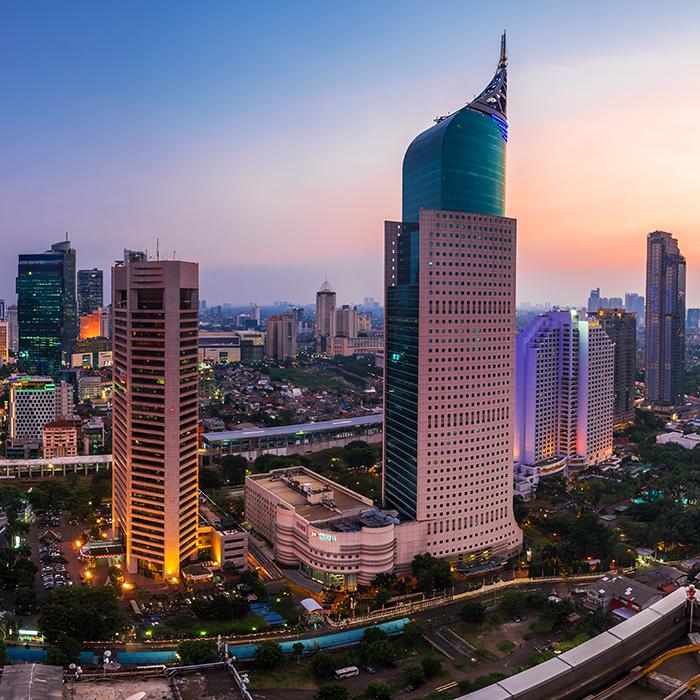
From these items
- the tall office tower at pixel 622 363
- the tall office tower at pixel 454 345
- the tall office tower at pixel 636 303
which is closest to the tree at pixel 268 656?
the tall office tower at pixel 454 345

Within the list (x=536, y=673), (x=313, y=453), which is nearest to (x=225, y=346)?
(x=313, y=453)

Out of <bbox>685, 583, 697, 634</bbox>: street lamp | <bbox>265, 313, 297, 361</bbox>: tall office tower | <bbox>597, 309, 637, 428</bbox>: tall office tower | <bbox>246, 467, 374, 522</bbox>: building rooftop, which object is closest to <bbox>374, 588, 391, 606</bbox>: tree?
<bbox>246, 467, 374, 522</bbox>: building rooftop

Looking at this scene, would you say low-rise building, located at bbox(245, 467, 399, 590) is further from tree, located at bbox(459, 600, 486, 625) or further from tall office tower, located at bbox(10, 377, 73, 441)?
tall office tower, located at bbox(10, 377, 73, 441)

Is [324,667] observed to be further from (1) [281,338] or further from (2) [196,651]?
(1) [281,338]

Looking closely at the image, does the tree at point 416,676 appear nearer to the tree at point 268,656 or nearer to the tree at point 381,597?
the tree at point 268,656

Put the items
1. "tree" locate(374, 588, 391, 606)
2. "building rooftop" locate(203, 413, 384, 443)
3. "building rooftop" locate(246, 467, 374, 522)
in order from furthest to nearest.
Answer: "building rooftop" locate(203, 413, 384, 443) → "building rooftop" locate(246, 467, 374, 522) → "tree" locate(374, 588, 391, 606)

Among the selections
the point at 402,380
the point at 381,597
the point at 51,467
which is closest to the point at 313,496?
the point at 402,380
